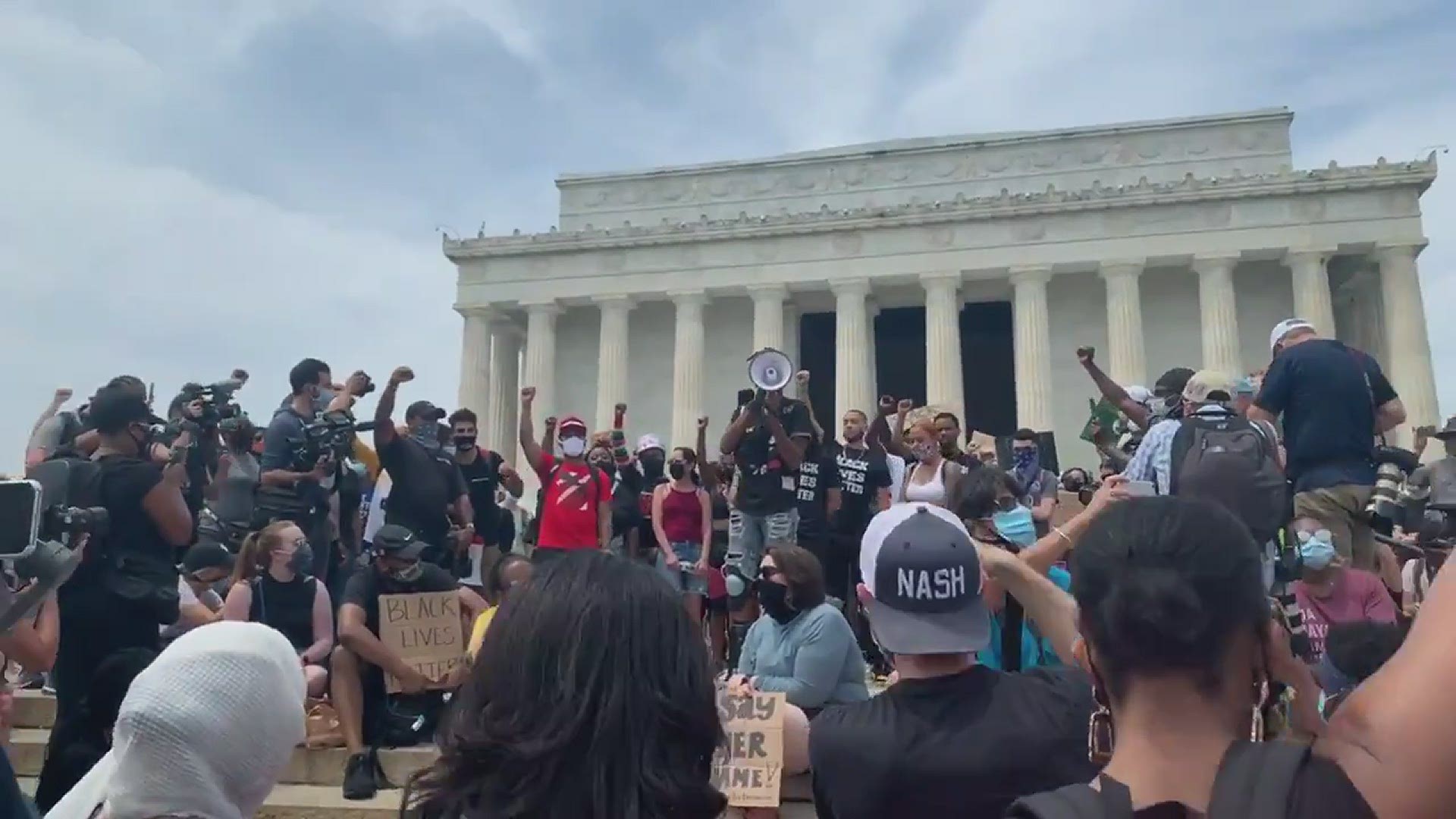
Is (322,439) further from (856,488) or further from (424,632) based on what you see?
(856,488)

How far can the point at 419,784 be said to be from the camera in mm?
1927

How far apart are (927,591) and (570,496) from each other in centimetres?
703

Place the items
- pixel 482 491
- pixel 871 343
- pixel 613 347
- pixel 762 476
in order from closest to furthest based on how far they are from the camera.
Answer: pixel 762 476 → pixel 482 491 → pixel 871 343 → pixel 613 347

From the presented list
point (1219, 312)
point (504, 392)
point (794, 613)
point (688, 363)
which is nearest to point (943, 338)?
point (1219, 312)

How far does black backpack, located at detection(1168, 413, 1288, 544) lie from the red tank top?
583 centimetres

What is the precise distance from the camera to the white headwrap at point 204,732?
1.95 metres

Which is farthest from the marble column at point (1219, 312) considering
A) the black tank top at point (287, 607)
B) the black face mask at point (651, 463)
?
the black tank top at point (287, 607)

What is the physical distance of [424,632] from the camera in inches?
259

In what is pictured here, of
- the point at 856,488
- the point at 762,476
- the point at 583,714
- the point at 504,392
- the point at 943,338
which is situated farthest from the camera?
the point at 504,392

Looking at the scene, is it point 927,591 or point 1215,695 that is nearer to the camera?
point 1215,695

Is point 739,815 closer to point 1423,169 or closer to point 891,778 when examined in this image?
point 891,778

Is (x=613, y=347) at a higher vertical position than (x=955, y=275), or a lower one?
lower

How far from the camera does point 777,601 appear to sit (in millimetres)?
5223

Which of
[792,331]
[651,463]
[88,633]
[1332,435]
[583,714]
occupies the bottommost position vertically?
[88,633]
